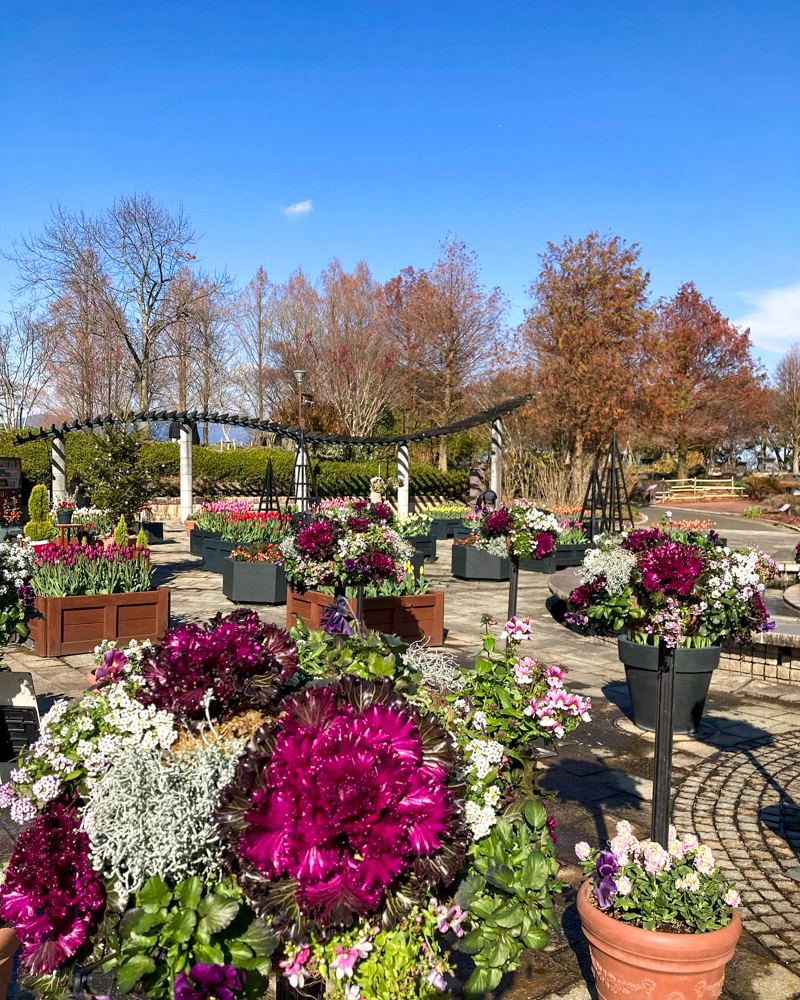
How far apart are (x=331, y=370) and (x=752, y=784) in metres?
35.5

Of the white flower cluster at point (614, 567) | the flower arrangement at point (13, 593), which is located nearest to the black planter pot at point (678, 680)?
the white flower cluster at point (614, 567)

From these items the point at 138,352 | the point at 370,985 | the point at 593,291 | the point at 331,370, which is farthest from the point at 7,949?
the point at 331,370

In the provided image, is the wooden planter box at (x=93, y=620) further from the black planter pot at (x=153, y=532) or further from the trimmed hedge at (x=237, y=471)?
the trimmed hedge at (x=237, y=471)

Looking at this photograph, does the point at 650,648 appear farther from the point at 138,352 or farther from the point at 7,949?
the point at 138,352

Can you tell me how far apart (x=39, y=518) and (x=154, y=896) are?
14.6m

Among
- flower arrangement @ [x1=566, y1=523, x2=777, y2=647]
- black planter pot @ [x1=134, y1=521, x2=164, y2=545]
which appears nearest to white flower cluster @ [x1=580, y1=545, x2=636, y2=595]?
flower arrangement @ [x1=566, y1=523, x2=777, y2=647]

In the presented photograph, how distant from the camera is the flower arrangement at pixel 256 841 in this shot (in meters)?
1.57

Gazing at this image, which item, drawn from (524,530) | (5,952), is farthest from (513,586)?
(5,952)

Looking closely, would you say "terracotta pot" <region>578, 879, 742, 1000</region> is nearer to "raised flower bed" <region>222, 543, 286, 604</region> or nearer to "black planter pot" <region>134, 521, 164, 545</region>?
"raised flower bed" <region>222, 543, 286, 604</region>

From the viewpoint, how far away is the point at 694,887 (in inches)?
98.5

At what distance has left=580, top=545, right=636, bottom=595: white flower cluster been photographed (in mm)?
5320

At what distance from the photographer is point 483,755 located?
2.04m

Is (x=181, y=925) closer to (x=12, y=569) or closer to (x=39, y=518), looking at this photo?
(x=12, y=569)

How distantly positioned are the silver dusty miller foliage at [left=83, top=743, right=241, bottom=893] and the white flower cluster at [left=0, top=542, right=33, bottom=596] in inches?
150
